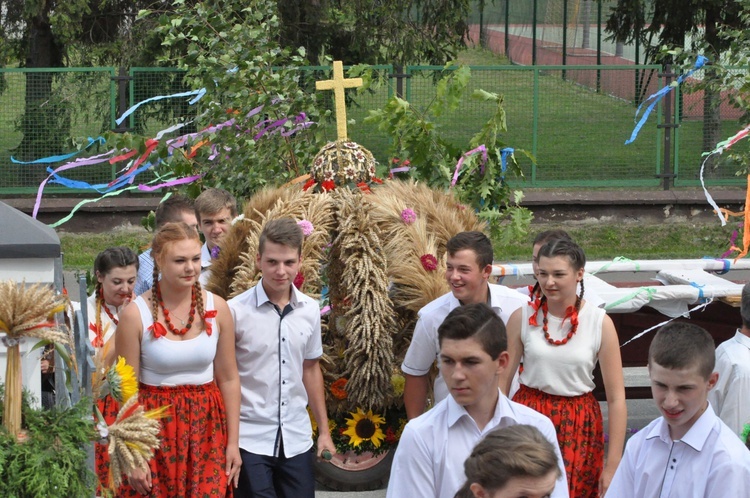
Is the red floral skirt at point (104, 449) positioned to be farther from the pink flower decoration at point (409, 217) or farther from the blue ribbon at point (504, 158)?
the blue ribbon at point (504, 158)

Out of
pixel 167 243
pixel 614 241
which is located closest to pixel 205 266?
pixel 167 243

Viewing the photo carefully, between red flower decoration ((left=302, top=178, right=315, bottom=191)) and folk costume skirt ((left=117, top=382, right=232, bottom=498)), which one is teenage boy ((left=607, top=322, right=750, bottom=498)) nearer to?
folk costume skirt ((left=117, top=382, right=232, bottom=498))

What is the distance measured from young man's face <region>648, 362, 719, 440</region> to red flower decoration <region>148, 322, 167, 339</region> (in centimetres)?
185

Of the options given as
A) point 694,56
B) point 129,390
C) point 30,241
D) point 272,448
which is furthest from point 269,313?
point 694,56

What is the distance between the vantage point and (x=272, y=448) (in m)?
4.63

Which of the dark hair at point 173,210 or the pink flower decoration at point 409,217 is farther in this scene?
the dark hair at point 173,210

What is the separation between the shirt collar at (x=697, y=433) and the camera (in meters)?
3.39

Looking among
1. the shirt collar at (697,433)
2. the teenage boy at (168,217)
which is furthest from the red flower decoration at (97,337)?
the shirt collar at (697,433)

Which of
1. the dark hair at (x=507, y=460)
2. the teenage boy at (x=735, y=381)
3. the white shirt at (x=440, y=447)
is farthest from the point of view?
the teenage boy at (x=735, y=381)

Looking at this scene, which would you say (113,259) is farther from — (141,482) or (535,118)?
(535,118)

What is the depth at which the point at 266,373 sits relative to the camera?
463 cm

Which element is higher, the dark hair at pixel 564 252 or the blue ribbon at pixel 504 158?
the blue ribbon at pixel 504 158

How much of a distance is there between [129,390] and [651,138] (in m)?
12.3

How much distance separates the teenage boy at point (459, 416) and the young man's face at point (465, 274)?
1.18 meters
